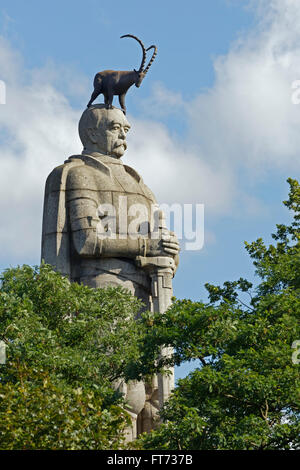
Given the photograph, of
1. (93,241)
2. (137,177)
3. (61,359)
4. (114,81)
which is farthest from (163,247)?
(61,359)

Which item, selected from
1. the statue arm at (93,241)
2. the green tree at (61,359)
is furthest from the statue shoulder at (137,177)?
the green tree at (61,359)

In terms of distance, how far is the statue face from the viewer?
101 feet

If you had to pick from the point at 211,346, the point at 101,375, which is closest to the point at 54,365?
the point at 101,375

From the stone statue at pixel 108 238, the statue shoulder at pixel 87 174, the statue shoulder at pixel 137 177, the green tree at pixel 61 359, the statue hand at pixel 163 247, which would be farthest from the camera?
the statue shoulder at pixel 137 177

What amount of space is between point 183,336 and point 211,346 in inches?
27.5

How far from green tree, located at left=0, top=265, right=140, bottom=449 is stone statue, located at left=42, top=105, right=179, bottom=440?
1605 millimetres

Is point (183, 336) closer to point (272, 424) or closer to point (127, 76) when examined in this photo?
point (272, 424)

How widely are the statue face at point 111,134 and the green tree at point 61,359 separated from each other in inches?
184

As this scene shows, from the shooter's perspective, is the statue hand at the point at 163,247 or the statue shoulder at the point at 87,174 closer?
the statue hand at the point at 163,247

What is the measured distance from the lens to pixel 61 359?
2386 cm

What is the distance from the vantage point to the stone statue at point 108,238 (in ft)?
95.2

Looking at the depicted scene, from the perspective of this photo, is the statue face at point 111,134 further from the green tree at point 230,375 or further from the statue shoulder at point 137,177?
the green tree at point 230,375

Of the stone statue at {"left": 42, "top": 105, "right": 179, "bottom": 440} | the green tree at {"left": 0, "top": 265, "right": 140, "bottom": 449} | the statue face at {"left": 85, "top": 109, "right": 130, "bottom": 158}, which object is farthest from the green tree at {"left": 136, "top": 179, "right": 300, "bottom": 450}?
the statue face at {"left": 85, "top": 109, "right": 130, "bottom": 158}

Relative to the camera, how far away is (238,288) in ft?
110
